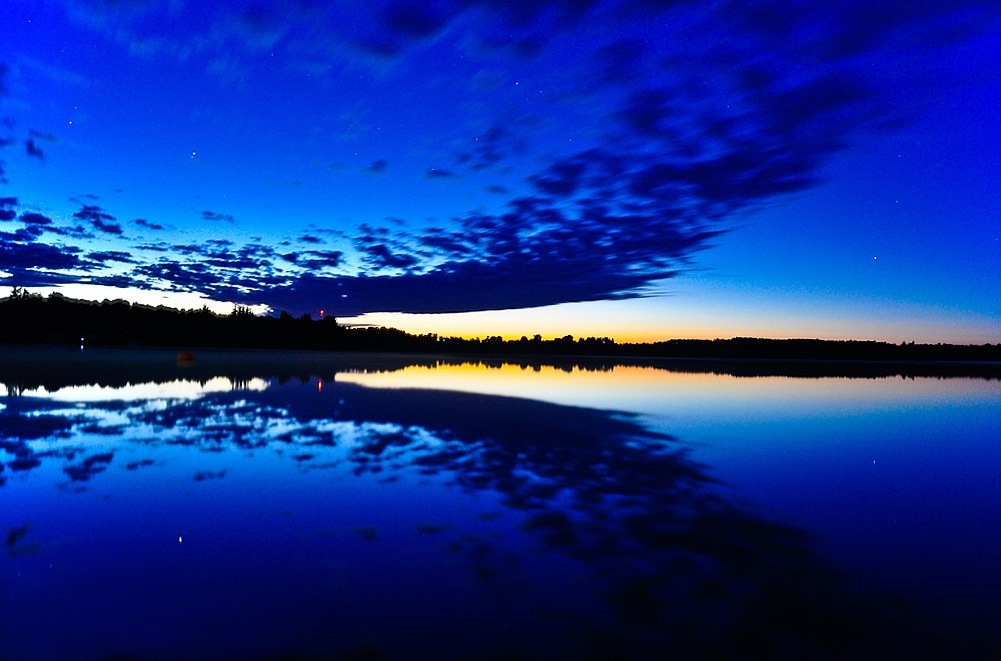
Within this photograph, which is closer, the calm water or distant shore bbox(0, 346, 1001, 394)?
the calm water

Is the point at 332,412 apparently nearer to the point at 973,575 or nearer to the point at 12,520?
the point at 12,520

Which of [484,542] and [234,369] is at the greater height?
[234,369]

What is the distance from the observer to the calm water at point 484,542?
4.92 meters

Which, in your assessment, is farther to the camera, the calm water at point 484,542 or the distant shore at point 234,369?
the distant shore at point 234,369

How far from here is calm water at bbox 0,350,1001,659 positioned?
492cm

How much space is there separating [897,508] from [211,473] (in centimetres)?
A: 1241

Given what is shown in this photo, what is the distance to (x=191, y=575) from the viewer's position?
602 cm

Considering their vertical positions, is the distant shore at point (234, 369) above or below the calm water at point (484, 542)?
above

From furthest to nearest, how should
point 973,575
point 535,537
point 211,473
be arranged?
point 211,473
point 535,537
point 973,575

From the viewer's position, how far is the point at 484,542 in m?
7.20

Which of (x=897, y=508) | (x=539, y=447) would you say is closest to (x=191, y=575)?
(x=539, y=447)

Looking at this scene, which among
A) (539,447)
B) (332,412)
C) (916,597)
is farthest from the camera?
(332,412)

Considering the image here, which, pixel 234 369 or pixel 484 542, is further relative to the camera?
pixel 234 369

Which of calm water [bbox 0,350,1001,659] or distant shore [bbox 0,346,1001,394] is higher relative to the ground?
distant shore [bbox 0,346,1001,394]
